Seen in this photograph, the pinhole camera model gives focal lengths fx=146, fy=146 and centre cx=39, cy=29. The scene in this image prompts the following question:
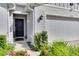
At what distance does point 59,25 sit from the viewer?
4.10 metres

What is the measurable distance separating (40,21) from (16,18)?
25.8 inches

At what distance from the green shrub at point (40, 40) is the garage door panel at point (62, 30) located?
0.14 metres

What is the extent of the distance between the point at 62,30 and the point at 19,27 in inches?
46.4

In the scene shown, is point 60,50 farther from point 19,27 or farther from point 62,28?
point 19,27

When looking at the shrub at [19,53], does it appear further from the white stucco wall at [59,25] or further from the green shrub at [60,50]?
the white stucco wall at [59,25]

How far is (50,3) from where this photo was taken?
3.86 metres

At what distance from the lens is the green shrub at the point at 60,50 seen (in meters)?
3.75

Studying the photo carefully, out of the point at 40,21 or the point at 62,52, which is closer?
the point at 62,52

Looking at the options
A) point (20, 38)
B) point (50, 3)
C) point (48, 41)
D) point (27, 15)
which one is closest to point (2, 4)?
point (27, 15)

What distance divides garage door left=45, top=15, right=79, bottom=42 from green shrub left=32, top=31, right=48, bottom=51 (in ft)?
0.39

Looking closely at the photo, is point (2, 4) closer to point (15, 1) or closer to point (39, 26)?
point (15, 1)

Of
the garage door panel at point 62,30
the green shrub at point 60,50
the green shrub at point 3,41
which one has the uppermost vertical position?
the garage door panel at point 62,30

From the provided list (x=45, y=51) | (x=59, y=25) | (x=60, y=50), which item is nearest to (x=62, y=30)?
(x=59, y=25)

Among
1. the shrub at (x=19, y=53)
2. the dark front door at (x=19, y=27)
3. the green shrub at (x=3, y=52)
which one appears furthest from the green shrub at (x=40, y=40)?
the green shrub at (x=3, y=52)
